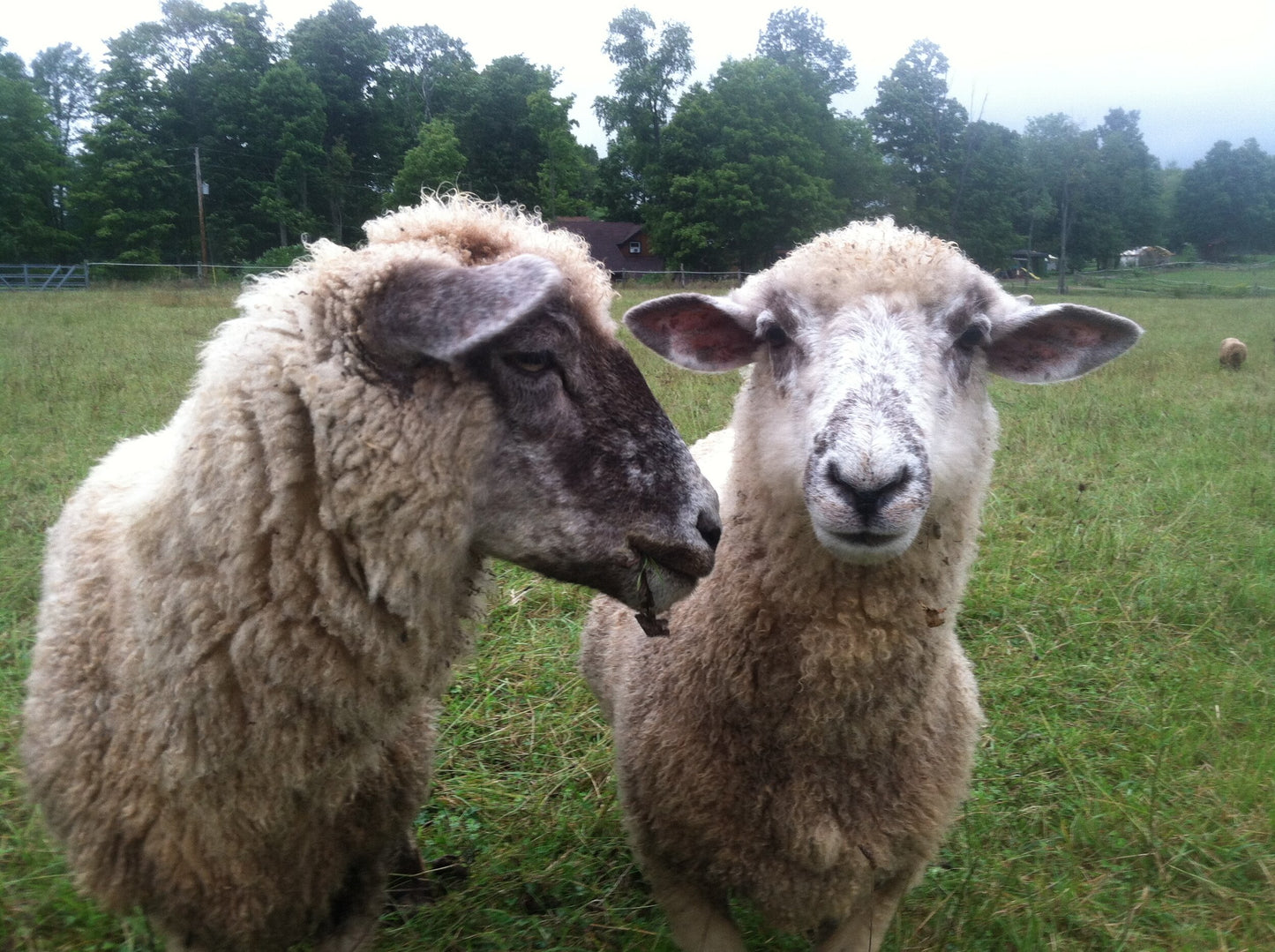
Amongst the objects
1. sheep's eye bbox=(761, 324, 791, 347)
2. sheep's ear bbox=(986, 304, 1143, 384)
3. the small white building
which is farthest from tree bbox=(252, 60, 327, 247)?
the small white building

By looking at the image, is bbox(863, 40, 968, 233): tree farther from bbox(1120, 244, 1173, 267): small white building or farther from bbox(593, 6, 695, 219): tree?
bbox(1120, 244, 1173, 267): small white building

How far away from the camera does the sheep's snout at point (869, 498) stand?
5.90 feet

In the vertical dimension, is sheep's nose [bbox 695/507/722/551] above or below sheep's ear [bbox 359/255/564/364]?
below

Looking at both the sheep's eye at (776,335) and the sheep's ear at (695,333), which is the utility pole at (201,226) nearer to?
the sheep's ear at (695,333)

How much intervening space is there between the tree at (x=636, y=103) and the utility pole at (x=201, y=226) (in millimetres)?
9787

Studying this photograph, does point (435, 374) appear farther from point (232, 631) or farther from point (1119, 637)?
point (1119, 637)

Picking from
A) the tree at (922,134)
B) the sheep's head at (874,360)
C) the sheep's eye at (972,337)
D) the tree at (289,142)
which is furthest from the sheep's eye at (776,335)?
the tree at (289,142)

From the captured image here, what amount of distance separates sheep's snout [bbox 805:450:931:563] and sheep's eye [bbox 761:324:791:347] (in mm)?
572

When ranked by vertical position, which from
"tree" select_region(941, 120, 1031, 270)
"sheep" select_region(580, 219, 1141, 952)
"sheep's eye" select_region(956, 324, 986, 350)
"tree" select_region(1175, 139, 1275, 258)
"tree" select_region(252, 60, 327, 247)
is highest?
"tree" select_region(1175, 139, 1275, 258)

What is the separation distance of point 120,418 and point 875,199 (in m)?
8.94

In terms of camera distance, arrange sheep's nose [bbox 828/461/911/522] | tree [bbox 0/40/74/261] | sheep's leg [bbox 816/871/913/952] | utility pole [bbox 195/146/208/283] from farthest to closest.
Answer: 1. tree [bbox 0/40/74/261]
2. utility pole [bbox 195/146/208/283]
3. sheep's leg [bbox 816/871/913/952]
4. sheep's nose [bbox 828/461/911/522]

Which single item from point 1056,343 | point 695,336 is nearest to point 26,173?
point 695,336

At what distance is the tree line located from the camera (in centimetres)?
968

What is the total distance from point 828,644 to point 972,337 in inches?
38.1
